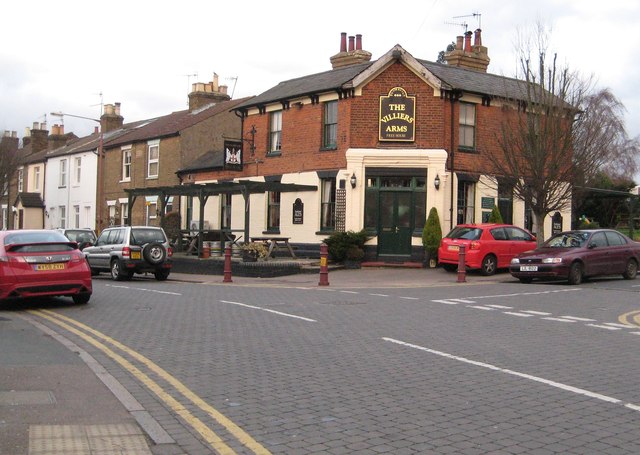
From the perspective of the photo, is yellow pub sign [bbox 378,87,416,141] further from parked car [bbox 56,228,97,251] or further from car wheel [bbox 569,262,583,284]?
parked car [bbox 56,228,97,251]

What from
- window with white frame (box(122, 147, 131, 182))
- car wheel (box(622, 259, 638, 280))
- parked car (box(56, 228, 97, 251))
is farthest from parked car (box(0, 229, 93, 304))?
window with white frame (box(122, 147, 131, 182))

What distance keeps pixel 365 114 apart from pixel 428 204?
13.6 ft

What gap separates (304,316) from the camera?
12555mm

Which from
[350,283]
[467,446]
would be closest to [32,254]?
[350,283]

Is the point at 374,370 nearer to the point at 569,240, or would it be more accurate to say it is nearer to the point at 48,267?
the point at 48,267

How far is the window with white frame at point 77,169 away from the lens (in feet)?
148

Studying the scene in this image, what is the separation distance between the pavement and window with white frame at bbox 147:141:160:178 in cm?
2754

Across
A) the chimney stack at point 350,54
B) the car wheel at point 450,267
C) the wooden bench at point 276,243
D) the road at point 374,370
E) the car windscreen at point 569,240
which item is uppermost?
the chimney stack at point 350,54

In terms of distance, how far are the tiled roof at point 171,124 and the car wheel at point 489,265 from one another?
17882mm

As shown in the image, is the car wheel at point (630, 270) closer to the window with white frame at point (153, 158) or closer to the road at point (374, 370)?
the road at point (374, 370)

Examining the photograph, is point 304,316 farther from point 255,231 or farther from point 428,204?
point 255,231

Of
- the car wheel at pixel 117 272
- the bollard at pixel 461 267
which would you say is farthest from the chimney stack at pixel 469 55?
the car wheel at pixel 117 272

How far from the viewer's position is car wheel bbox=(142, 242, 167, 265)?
21.5m

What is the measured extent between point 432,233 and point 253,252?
6.46 metres
